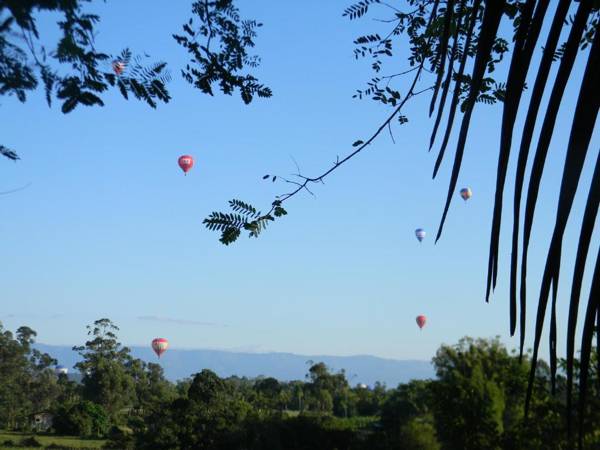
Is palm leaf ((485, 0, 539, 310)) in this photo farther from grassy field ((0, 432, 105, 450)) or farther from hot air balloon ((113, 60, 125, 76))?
grassy field ((0, 432, 105, 450))

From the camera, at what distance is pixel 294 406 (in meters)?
84.3

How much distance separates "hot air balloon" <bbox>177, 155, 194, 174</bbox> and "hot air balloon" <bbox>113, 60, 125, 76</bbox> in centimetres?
3488

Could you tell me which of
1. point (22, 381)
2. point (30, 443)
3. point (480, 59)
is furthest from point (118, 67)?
point (22, 381)

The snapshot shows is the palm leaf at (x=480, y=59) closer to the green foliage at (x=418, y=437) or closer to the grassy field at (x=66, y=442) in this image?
the green foliage at (x=418, y=437)

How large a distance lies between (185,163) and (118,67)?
115 feet

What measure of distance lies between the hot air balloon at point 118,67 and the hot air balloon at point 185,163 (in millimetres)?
34878

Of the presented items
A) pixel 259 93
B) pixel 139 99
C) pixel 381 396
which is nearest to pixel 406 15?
pixel 259 93

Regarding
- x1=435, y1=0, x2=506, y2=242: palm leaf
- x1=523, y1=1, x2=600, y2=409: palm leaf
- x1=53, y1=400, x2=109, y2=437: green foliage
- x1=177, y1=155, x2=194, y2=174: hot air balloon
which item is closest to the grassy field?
x1=53, y1=400, x2=109, y2=437: green foliage

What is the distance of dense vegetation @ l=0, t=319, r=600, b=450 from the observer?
2292cm

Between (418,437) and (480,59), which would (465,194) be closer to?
(418,437)

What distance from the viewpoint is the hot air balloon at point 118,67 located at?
1.74 m

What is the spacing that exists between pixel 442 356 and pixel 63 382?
55.5 m

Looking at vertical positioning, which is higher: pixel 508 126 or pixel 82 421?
pixel 82 421

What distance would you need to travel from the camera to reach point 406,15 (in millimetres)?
4191
